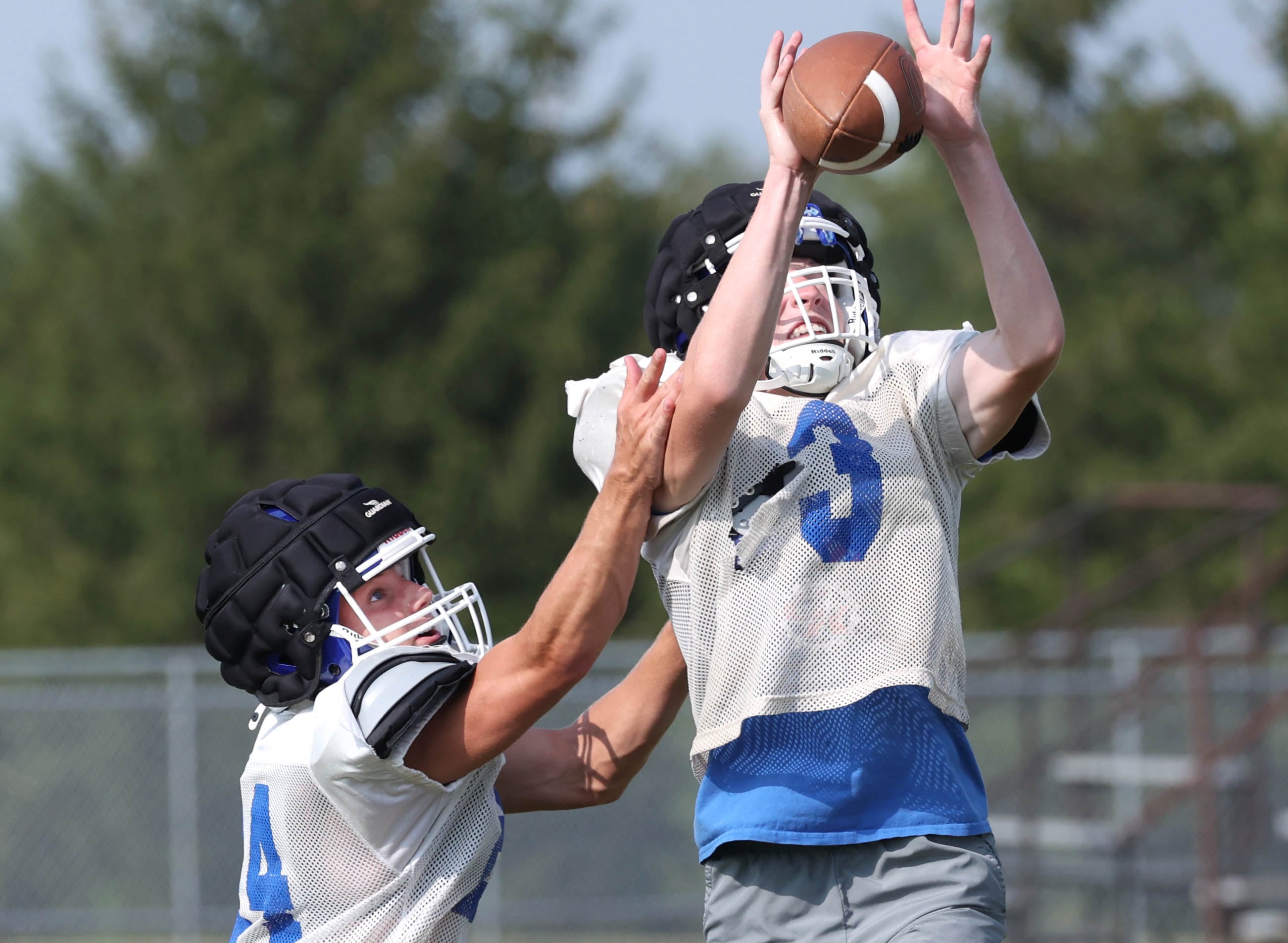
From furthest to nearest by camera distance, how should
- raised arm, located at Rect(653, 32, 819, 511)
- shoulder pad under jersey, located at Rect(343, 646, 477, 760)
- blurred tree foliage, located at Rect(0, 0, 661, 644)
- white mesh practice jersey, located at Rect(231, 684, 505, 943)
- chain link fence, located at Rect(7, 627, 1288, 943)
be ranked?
blurred tree foliage, located at Rect(0, 0, 661, 644) → chain link fence, located at Rect(7, 627, 1288, 943) → white mesh practice jersey, located at Rect(231, 684, 505, 943) → shoulder pad under jersey, located at Rect(343, 646, 477, 760) → raised arm, located at Rect(653, 32, 819, 511)

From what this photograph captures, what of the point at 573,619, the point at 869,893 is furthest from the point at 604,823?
the point at 869,893

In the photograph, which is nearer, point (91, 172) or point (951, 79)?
point (951, 79)

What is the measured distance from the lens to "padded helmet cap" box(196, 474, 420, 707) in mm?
3174

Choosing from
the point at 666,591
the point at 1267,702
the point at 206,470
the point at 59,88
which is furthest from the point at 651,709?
the point at 59,88

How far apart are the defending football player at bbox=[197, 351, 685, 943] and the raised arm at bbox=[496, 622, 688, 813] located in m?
0.18

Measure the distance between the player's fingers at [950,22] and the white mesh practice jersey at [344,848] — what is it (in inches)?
63.4

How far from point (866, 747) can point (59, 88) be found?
50.3ft

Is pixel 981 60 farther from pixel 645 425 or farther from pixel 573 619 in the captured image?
pixel 573 619

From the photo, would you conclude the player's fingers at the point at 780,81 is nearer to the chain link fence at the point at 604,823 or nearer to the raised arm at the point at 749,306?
the raised arm at the point at 749,306

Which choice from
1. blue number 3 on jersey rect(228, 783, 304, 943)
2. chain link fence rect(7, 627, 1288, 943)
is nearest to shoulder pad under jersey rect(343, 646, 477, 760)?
blue number 3 on jersey rect(228, 783, 304, 943)

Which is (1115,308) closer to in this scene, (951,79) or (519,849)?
(519,849)

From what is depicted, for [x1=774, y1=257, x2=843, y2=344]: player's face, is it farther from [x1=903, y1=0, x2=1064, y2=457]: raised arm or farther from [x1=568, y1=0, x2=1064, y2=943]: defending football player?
[x1=903, y1=0, x2=1064, y2=457]: raised arm

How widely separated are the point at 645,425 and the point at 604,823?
26.6ft

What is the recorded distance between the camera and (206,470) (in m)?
14.2
